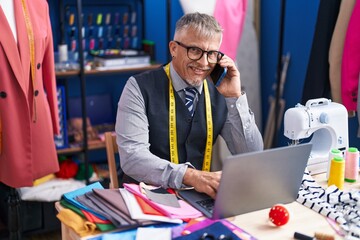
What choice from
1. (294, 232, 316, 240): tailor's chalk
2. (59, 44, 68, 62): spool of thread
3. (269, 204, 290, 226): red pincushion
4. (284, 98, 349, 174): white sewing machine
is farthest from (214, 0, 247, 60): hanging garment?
(294, 232, 316, 240): tailor's chalk

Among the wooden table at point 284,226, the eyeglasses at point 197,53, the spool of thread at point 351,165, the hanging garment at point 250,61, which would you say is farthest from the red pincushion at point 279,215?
the hanging garment at point 250,61

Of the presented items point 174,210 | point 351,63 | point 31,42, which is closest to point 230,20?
point 351,63

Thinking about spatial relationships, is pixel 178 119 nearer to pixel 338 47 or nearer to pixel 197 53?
pixel 197 53

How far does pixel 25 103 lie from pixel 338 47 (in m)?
1.81

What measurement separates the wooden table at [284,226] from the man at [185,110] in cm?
47

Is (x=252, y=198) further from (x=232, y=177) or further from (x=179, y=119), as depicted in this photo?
(x=179, y=119)

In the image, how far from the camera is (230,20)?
10.8 feet

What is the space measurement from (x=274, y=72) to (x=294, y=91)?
0.86 feet

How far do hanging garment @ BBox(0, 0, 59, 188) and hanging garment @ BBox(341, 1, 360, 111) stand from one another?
→ 1.69 metres

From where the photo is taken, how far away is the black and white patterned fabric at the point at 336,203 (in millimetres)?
1511

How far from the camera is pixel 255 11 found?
3908mm

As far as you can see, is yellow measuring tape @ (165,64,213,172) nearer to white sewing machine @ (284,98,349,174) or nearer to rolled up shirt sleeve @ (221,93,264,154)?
rolled up shirt sleeve @ (221,93,264,154)

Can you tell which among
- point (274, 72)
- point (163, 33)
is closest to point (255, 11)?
point (274, 72)

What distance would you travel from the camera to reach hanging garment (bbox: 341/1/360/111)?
2.76 meters
